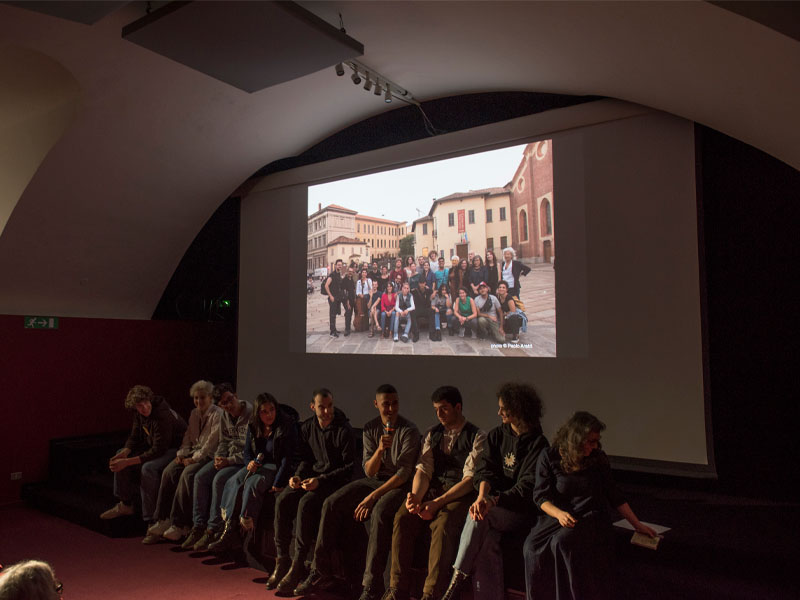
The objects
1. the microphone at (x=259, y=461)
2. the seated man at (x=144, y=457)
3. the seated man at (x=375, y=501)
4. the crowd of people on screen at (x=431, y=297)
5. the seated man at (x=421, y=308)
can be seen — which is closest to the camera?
the seated man at (x=375, y=501)

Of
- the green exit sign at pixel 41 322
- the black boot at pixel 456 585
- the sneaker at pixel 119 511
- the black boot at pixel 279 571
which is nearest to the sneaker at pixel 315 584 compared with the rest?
the black boot at pixel 279 571

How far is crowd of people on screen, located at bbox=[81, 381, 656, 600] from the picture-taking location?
111 inches

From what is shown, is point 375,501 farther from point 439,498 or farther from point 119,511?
point 119,511

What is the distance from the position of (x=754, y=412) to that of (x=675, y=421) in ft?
1.69

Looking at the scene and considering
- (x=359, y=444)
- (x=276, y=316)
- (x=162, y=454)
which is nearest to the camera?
(x=162, y=454)

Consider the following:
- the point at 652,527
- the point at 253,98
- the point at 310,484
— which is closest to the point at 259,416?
the point at 310,484

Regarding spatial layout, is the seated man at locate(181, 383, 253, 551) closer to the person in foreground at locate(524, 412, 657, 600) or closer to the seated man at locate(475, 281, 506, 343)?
the seated man at locate(475, 281, 506, 343)

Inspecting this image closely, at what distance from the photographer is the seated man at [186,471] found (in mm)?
4523

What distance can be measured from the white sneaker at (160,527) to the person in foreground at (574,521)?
3.02m

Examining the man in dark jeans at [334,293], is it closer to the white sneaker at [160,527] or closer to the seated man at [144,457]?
the seated man at [144,457]

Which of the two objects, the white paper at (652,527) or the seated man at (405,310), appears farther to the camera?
the seated man at (405,310)

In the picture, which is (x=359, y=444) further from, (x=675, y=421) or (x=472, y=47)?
(x=472, y=47)

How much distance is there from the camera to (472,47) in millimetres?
4504

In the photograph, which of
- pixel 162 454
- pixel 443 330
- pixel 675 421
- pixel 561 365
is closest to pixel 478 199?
pixel 443 330
